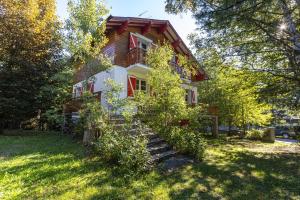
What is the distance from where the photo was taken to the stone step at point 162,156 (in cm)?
696

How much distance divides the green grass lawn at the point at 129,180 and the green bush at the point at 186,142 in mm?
576

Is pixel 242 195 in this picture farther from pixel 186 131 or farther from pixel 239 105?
pixel 239 105

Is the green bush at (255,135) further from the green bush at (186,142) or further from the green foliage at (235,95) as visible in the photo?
the green bush at (186,142)

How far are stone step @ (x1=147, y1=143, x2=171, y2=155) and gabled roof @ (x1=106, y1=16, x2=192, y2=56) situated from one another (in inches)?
304

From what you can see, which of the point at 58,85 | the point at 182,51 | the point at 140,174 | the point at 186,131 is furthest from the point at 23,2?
the point at 140,174

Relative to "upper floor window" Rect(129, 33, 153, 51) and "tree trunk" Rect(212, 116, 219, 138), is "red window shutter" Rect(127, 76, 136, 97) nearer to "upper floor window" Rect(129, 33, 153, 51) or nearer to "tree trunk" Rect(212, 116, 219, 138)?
"upper floor window" Rect(129, 33, 153, 51)

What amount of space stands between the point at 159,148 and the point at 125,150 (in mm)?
1831

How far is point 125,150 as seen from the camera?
6324mm

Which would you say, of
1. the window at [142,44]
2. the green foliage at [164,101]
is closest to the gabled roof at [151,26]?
the window at [142,44]

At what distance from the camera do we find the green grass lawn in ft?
15.5

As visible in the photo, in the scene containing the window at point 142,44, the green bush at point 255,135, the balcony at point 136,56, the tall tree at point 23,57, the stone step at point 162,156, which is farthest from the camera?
the green bush at point 255,135

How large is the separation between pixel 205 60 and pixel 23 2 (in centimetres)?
1298

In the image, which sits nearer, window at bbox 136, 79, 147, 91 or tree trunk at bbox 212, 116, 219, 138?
window at bbox 136, 79, 147, 91

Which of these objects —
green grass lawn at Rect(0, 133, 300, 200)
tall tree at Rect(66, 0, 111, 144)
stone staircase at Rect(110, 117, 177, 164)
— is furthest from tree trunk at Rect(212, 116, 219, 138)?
tall tree at Rect(66, 0, 111, 144)
